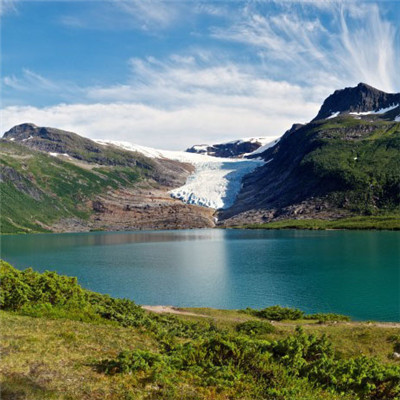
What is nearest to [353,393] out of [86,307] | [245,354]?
[245,354]

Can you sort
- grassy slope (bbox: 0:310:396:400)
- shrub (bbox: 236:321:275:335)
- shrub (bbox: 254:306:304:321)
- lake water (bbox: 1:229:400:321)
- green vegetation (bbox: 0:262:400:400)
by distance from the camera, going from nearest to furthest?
grassy slope (bbox: 0:310:396:400), green vegetation (bbox: 0:262:400:400), shrub (bbox: 236:321:275:335), shrub (bbox: 254:306:304:321), lake water (bbox: 1:229:400:321)

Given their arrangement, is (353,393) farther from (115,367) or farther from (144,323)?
(144,323)

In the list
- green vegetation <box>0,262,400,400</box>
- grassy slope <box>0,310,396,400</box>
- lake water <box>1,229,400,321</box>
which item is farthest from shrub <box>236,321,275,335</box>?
lake water <box>1,229,400,321</box>

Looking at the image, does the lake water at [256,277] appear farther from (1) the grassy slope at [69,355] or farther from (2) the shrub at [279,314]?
(1) the grassy slope at [69,355]

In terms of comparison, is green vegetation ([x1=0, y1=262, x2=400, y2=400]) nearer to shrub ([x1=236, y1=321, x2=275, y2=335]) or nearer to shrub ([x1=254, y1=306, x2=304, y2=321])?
shrub ([x1=236, y1=321, x2=275, y2=335])

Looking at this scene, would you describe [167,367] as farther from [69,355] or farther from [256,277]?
[256,277]

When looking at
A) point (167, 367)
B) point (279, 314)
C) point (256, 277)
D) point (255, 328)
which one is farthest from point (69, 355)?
point (256, 277)

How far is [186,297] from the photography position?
56250 mm

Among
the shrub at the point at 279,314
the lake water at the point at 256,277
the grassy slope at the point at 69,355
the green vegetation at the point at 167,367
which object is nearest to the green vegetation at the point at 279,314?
the shrub at the point at 279,314

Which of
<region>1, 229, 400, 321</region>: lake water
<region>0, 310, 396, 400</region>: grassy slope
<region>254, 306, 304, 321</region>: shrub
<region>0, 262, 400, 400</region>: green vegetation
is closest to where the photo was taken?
<region>0, 310, 396, 400</region>: grassy slope

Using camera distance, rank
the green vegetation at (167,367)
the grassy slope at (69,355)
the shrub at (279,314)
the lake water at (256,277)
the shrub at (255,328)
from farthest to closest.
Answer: the lake water at (256,277) < the shrub at (279,314) < the shrub at (255,328) < the green vegetation at (167,367) < the grassy slope at (69,355)

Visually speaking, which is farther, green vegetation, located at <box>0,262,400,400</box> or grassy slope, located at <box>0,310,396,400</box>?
green vegetation, located at <box>0,262,400,400</box>

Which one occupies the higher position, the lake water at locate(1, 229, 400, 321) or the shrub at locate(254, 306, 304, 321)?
the shrub at locate(254, 306, 304, 321)

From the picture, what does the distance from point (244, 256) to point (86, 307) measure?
76.9m
